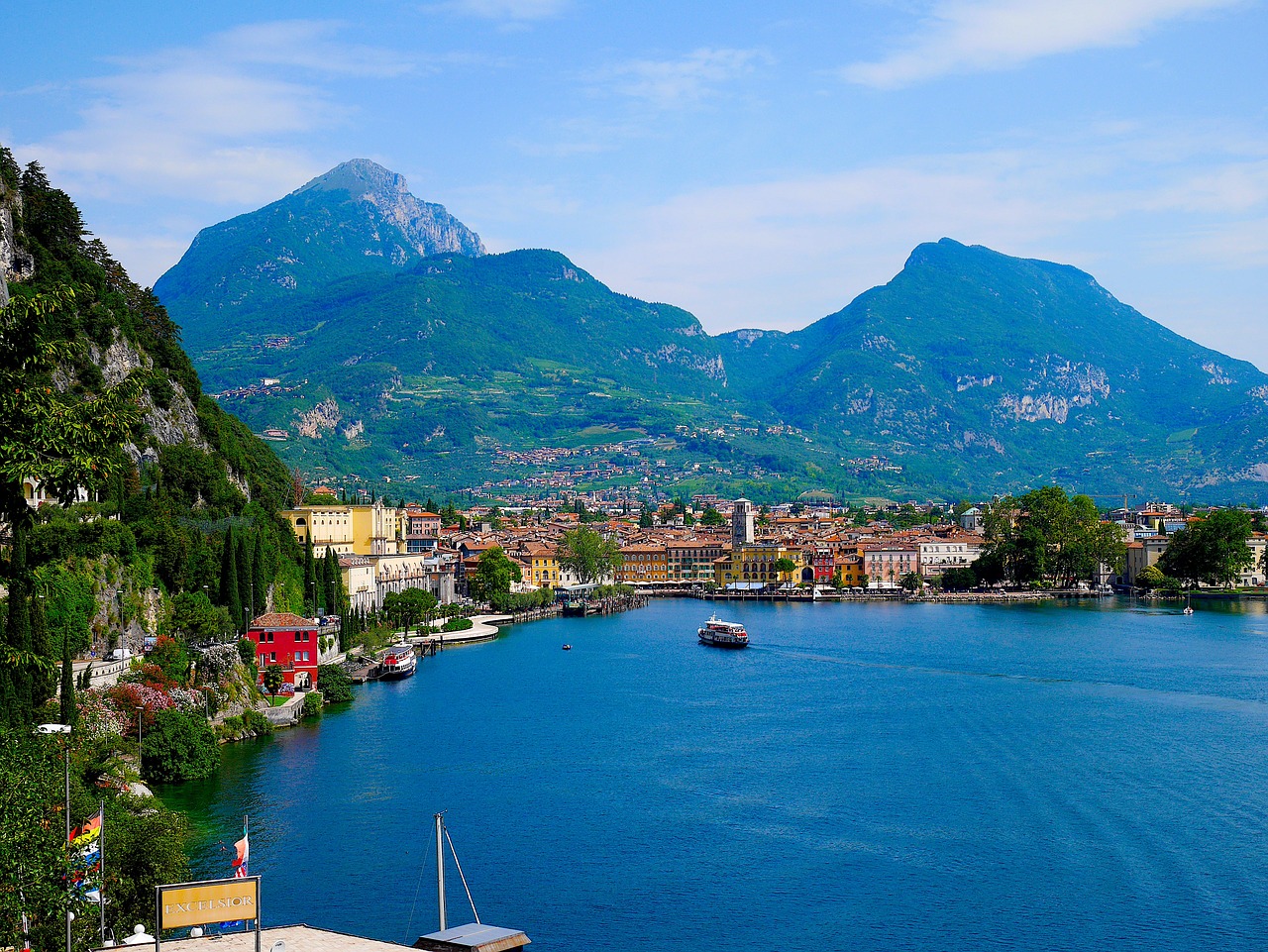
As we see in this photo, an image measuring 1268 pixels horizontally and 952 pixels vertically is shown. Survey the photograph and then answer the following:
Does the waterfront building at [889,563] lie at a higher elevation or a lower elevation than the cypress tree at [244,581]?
lower

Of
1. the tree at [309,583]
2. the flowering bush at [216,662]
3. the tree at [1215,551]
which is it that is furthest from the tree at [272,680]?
the tree at [1215,551]

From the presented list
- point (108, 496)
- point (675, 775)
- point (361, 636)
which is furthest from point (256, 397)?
point (675, 775)

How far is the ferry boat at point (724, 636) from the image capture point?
61375 millimetres

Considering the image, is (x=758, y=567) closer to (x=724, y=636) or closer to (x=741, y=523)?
(x=741, y=523)

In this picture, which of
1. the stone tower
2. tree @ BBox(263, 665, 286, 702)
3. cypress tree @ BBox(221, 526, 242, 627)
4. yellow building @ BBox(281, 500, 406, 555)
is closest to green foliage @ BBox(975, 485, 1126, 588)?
the stone tower

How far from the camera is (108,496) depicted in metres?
40.8

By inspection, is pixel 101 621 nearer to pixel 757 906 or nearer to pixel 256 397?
pixel 757 906

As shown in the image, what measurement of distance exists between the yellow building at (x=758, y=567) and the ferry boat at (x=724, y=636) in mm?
39281

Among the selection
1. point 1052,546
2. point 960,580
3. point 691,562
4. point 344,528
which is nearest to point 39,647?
point 344,528

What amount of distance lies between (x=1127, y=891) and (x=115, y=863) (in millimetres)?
16169

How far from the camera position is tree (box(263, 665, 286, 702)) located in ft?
131

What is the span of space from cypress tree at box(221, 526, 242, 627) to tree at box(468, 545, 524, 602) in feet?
135

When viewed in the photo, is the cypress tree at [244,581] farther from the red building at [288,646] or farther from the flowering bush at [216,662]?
the flowering bush at [216,662]

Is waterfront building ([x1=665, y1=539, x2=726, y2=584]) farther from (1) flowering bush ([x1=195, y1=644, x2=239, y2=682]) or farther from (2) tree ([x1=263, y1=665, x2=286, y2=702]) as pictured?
(1) flowering bush ([x1=195, y1=644, x2=239, y2=682])
